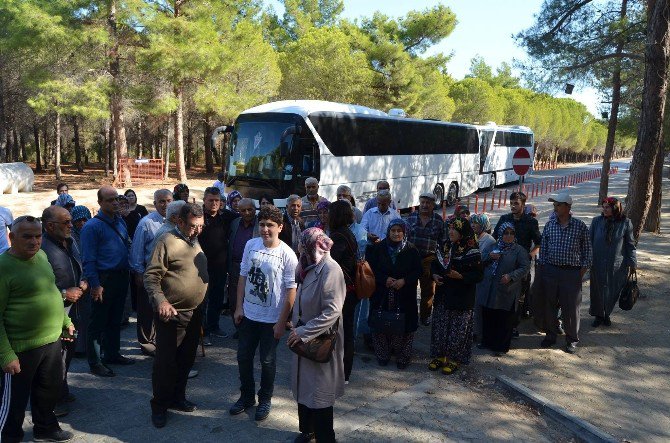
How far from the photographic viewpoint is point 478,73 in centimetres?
8012

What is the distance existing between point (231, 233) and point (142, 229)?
1.23m

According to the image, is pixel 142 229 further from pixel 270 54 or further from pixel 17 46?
pixel 270 54

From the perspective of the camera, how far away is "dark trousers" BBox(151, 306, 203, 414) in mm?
4125

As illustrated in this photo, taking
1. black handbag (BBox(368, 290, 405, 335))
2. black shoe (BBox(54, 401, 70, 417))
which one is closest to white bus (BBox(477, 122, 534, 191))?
black handbag (BBox(368, 290, 405, 335))

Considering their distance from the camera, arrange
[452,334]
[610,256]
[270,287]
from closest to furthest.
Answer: [270,287] < [452,334] < [610,256]

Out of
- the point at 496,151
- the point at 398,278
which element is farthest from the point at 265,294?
the point at 496,151

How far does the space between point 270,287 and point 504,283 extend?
289cm

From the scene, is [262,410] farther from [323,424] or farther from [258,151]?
[258,151]

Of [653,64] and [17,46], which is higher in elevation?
[17,46]

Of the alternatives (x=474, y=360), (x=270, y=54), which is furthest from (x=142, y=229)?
(x=270, y=54)

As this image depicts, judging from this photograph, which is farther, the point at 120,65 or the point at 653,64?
the point at 120,65

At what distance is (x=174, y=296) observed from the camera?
407cm

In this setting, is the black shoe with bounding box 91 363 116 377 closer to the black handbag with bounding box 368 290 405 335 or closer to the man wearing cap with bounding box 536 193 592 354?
the black handbag with bounding box 368 290 405 335

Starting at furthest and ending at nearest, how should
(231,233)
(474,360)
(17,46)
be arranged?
(17,46), (231,233), (474,360)
